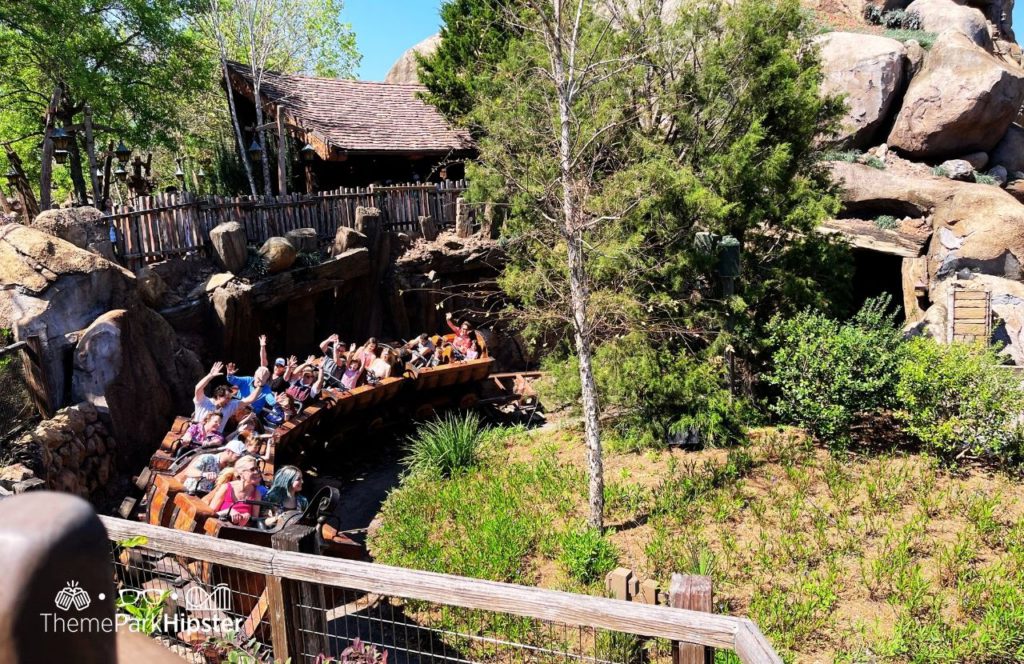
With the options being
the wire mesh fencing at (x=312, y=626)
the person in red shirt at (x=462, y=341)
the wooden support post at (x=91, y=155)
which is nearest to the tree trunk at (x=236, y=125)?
the wooden support post at (x=91, y=155)

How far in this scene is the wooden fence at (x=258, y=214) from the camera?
11852 millimetres

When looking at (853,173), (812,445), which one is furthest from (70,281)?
(853,173)

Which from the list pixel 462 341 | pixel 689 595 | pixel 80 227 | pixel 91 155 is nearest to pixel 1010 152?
pixel 462 341

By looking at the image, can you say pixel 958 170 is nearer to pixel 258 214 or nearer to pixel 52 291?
pixel 258 214

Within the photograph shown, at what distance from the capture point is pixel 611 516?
8328mm

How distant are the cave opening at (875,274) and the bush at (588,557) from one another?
10558 millimetres

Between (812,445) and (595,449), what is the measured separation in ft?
11.2

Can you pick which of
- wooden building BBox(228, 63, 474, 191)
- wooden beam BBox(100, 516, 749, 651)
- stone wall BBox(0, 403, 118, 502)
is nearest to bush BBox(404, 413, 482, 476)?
stone wall BBox(0, 403, 118, 502)

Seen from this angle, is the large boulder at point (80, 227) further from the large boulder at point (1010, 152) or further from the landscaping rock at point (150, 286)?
the large boulder at point (1010, 152)

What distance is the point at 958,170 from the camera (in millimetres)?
16641

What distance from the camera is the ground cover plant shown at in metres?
5.95

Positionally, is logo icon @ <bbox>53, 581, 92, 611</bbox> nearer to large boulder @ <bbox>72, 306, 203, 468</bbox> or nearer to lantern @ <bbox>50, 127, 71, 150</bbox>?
large boulder @ <bbox>72, 306, 203, 468</bbox>

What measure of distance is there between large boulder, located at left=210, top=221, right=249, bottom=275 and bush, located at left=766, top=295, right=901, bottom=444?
9.12m

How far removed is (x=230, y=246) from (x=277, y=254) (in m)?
0.85
